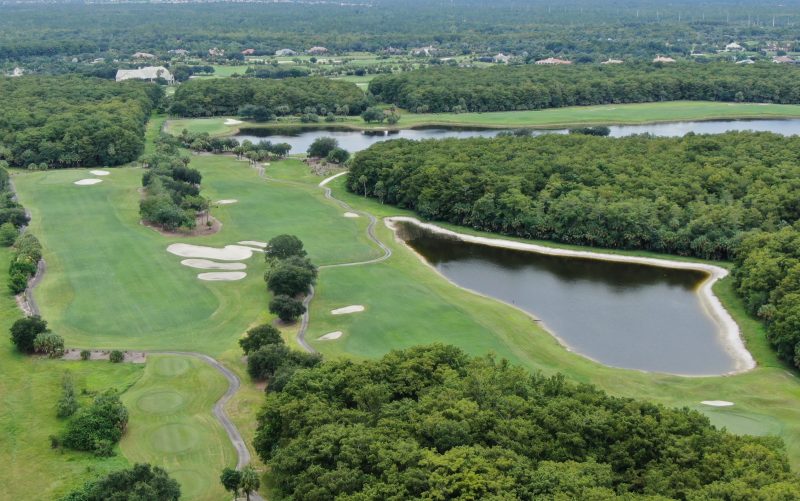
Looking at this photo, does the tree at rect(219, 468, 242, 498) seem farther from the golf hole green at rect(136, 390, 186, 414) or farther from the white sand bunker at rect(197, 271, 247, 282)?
the white sand bunker at rect(197, 271, 247, 282)

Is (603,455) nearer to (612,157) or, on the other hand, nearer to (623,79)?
(612,157)

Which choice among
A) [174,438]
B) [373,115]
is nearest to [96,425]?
[174,438]

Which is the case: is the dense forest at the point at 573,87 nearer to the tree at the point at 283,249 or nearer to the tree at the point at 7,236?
the tree at the point at 283,249

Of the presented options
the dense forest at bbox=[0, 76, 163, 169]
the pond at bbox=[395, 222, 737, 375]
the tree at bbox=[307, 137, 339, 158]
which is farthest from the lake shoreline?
the dense forest at bbox=[0, 76, 163, 169]

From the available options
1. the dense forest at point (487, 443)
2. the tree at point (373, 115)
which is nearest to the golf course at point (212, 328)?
the dense forest at point (487, 443)

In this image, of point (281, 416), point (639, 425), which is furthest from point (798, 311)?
point (281, 416)

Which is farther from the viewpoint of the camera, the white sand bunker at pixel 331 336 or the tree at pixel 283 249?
the tree at pixel 283 249
